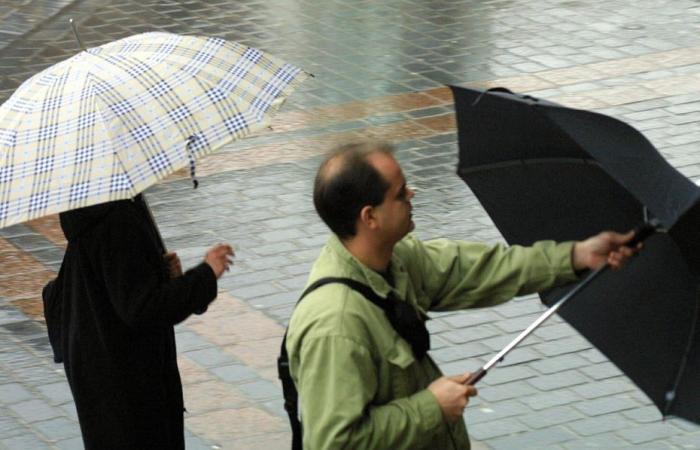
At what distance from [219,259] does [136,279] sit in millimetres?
341

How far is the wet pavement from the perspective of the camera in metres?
5.88

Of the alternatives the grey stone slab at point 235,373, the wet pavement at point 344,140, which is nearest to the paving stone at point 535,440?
the wet pavement at point 344,140

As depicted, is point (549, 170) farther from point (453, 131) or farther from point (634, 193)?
point (453, 131)

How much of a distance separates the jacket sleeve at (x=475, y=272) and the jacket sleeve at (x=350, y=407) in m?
0.49

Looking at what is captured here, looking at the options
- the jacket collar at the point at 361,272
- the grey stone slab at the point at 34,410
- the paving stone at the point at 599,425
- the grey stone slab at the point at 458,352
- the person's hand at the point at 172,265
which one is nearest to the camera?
the jacket collar at the point at 361,272

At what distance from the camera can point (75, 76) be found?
4043 mm

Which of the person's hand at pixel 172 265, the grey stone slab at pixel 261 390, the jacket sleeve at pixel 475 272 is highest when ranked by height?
the jacket sleeve at pixel 475 272

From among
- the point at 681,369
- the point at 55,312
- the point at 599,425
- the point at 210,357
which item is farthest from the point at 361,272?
the point at 210,357

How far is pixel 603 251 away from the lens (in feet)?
11.0

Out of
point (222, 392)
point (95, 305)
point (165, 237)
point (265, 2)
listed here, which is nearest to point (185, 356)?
point (222, 392)

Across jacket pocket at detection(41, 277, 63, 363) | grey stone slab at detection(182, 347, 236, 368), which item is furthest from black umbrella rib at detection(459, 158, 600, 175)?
grey stone slab at detection(182, 347, 236, 368)

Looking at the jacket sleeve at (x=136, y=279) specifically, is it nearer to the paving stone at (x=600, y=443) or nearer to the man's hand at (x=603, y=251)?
the man's hand at (x=603, y=251)

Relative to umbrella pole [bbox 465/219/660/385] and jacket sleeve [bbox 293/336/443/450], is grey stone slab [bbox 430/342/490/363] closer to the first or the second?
umbrella pole [bbox 465/219/660/385]

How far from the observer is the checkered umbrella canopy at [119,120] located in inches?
150
